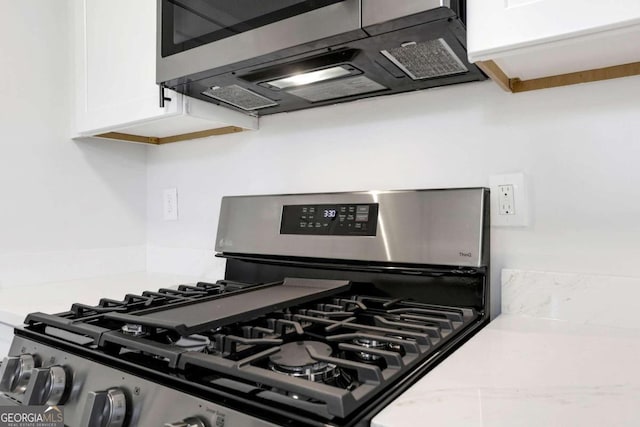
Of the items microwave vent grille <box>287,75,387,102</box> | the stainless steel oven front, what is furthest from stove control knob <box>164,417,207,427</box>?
microwave vent grille <box>287,75,387,102</box>

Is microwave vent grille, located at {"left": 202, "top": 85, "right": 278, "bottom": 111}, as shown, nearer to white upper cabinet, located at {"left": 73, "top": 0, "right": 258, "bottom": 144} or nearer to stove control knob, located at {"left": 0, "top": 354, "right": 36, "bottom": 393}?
white upper cabinet, located at {"left": 73, "top": 0, "right": 258, "bottom": 144}

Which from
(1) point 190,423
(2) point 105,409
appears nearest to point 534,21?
(1) point 190,423

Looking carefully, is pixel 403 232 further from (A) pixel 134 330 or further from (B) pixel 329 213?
(A) pixel 134 330

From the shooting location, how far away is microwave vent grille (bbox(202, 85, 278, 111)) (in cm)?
117

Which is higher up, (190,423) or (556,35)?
(556,35)

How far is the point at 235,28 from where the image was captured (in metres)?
0.98

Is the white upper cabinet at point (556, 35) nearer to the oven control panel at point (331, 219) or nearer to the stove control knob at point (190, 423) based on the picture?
the oven control panel at point (331, 219)

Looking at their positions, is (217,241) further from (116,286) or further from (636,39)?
(636,39)

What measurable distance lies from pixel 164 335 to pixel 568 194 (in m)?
0.87

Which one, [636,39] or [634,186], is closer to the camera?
[636,39]

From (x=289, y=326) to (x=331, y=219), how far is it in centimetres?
41

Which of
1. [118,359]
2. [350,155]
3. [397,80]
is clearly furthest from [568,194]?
[118,359]

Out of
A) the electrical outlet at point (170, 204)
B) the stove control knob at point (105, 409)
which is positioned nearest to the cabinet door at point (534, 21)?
the stove control knob at point (105, 409)

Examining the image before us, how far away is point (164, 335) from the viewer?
0.82 m
